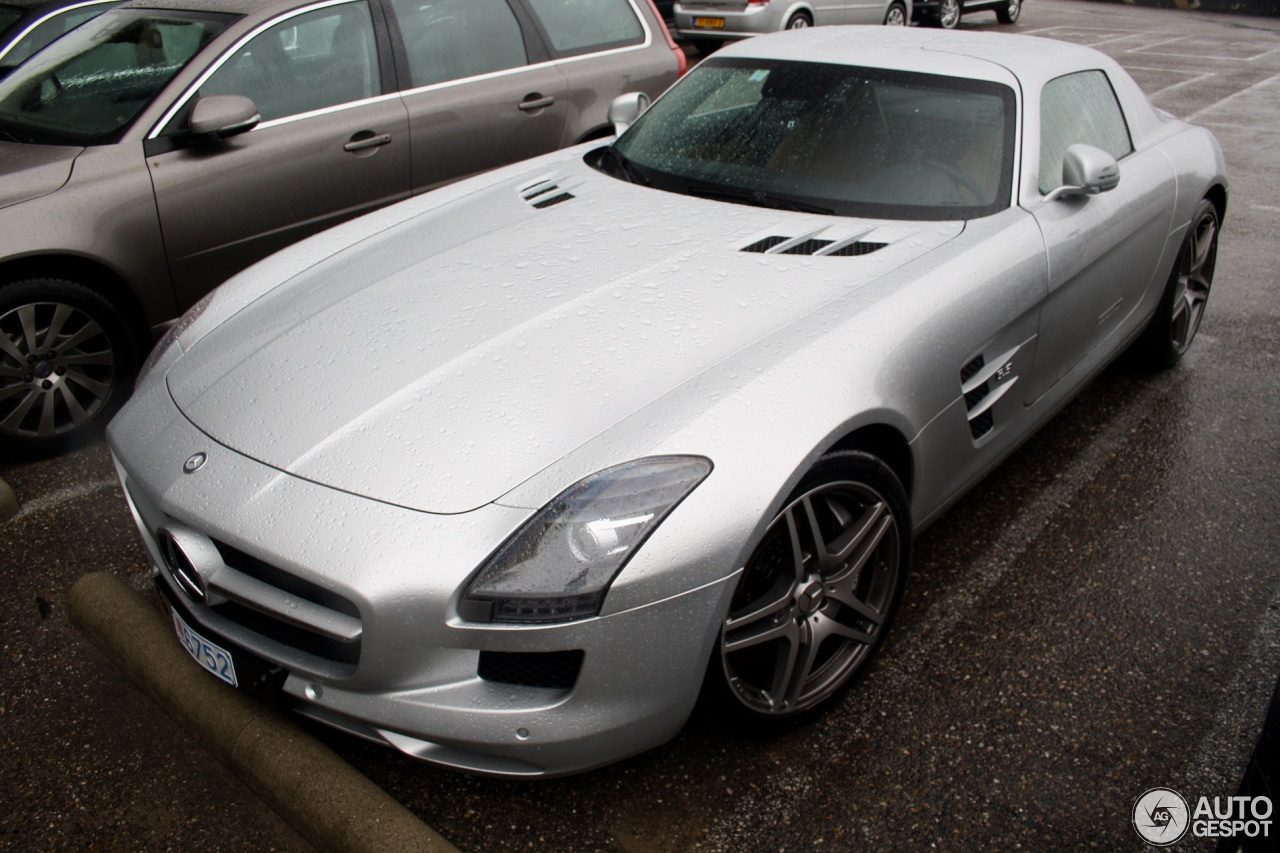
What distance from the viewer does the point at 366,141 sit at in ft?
14.6

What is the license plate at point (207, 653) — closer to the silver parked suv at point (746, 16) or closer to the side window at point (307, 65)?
the side window at point (307, 65)

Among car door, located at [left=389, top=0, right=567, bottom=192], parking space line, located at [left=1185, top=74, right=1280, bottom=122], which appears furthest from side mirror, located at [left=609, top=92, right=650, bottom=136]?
parking space line, located at [left=1185, top=74, right=1280, bottom=122]

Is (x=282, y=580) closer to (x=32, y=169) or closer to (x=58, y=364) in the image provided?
(x=58, y=364)

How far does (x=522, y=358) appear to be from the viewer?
2441 millimetres

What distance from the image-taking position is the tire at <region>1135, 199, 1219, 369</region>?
13.5 ft

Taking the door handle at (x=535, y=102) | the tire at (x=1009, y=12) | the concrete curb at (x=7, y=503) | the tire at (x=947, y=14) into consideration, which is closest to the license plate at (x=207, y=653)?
the concrete curb at (x=7, y=503)

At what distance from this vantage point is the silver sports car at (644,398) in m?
2.02

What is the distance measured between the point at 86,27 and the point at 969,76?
11.6 feet

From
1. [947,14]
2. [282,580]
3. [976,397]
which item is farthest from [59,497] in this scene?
[947,14]

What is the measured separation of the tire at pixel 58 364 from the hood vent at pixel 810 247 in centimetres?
243

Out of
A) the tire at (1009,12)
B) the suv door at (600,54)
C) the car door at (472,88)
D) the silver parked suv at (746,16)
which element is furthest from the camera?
the tire at (1009,12)

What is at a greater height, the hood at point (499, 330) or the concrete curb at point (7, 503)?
the hood at point (499, 330)

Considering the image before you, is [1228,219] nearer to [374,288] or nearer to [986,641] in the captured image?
[986,641]

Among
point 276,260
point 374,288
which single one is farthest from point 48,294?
point 374,288
